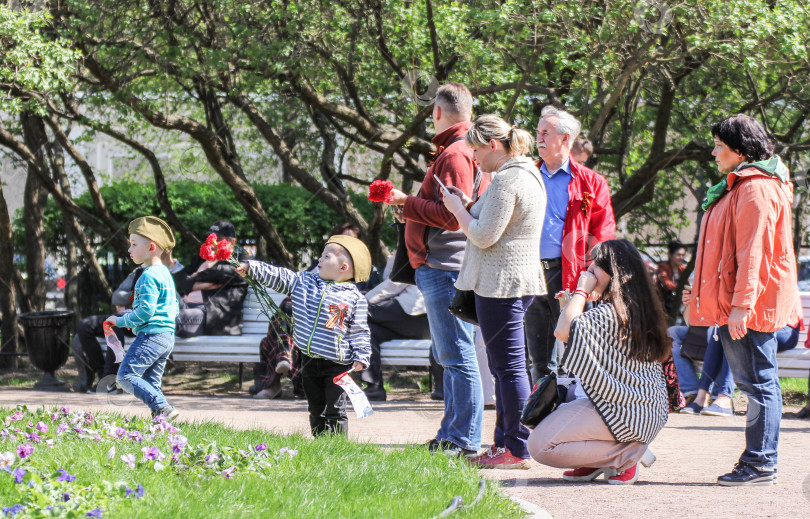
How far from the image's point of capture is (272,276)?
5352 mm

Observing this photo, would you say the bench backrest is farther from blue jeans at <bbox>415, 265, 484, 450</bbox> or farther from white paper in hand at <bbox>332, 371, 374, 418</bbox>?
blue jeans at <bbox>415, 265, 484, 450</bbox>

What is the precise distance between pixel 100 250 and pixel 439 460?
938 centimetres

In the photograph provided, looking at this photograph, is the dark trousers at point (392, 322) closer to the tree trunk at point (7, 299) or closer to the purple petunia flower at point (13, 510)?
the tree trunk at point (7, 299)

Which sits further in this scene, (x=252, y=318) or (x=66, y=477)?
(x=252, y=318)

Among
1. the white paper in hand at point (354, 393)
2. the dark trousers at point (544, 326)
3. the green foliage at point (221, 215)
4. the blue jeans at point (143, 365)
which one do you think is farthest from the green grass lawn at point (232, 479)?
the green foliage at point (221, 215)

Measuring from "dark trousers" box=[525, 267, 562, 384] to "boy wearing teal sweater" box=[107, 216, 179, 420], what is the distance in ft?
7.57

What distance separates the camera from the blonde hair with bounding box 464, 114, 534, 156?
5.01 metres

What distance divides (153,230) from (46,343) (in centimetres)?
406

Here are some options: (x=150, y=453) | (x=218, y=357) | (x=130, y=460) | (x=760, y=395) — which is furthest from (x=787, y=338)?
(x=130, y=460)

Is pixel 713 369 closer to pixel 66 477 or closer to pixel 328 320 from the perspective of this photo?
pixel 328 320

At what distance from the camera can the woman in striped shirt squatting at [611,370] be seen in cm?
454

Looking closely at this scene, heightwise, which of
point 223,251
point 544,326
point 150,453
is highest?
point 223,251

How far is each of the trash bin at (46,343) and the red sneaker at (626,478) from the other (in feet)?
21.8

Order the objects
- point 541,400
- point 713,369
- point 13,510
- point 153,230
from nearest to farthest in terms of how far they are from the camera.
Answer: point 13,510 → point 541,400 → point 153,230 → point 713,369
